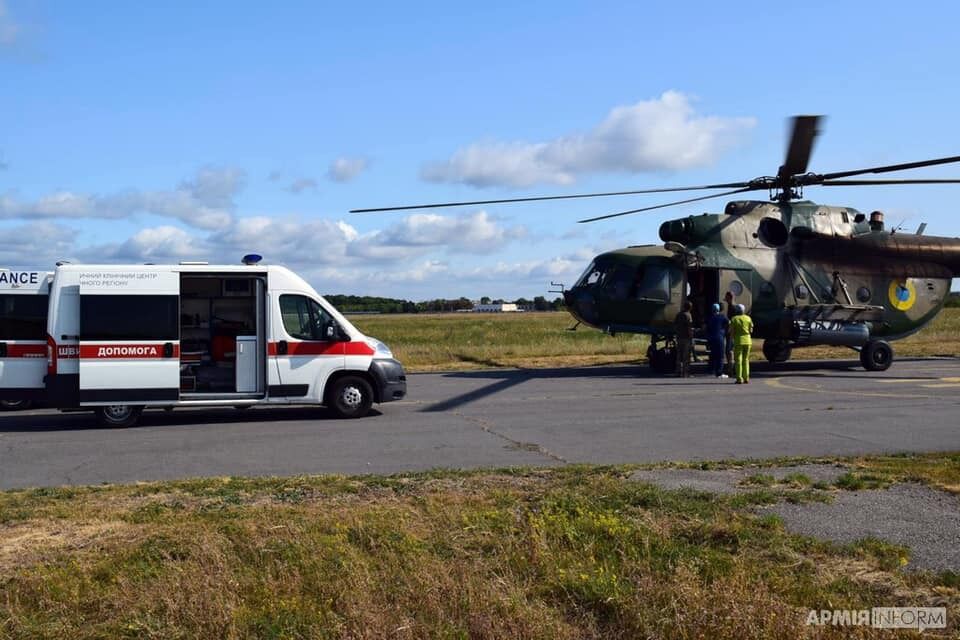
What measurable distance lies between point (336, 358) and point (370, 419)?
106 cm

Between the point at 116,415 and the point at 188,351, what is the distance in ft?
5.88

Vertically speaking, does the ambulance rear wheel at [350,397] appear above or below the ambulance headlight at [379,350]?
below

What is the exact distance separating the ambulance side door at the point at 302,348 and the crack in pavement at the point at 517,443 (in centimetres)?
220

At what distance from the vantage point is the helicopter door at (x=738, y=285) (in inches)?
814

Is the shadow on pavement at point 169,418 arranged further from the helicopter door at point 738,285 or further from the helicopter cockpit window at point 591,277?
the helicopter door at point 738,285

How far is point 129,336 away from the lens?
1311 cm

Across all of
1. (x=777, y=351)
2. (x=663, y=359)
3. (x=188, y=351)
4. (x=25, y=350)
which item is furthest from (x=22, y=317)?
(x=777, y=351)

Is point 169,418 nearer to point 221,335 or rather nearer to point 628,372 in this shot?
point 221,335

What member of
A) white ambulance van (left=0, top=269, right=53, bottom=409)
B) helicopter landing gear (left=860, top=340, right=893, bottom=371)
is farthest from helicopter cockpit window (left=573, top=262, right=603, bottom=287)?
white ambulance van (left=0, top=269, right=53, bottom=409)

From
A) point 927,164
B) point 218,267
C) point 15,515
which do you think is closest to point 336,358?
point 218,267

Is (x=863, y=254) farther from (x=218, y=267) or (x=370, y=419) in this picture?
Answer: (x=218, y=267)

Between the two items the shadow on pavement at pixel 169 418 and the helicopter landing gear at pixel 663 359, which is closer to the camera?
the shadow on pavement at pixel 169 418

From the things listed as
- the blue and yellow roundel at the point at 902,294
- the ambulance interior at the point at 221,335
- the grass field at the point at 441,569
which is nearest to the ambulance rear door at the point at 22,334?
the ambulance interior at the point at 221,335

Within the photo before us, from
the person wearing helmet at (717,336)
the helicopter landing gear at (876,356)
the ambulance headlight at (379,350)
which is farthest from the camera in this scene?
the helicopter landing gear at (876,356)
